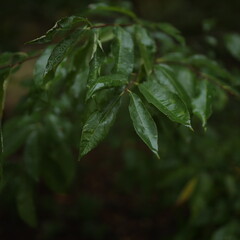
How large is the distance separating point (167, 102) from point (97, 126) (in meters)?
0.23

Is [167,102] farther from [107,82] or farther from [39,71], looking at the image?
[39,71]

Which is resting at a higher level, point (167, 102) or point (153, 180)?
point (167, 102)

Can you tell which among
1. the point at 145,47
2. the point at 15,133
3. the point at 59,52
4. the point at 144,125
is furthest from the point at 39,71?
the point at 15,133

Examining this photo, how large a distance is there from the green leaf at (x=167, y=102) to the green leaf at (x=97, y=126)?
4.3 inches

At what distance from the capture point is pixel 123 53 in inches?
47.9

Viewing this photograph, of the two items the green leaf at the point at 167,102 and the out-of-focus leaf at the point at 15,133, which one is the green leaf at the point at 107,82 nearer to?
the green leaf at the point at 167,102

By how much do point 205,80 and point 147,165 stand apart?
5.30 feet

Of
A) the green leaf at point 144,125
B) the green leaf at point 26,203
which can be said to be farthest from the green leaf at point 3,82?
the green leaf at point 26,203

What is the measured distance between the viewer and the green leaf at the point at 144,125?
97 cm

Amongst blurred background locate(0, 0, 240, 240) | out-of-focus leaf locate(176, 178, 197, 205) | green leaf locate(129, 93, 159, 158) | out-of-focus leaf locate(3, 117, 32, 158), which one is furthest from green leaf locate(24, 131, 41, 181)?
out-of-focus leaf locate(176, 178, 197, 205)

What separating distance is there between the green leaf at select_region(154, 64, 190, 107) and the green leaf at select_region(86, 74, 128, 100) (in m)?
0.28

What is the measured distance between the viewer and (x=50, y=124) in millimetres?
1906

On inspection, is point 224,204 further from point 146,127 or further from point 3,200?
point 3,200

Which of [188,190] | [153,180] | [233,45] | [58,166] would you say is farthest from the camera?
[153,180]
